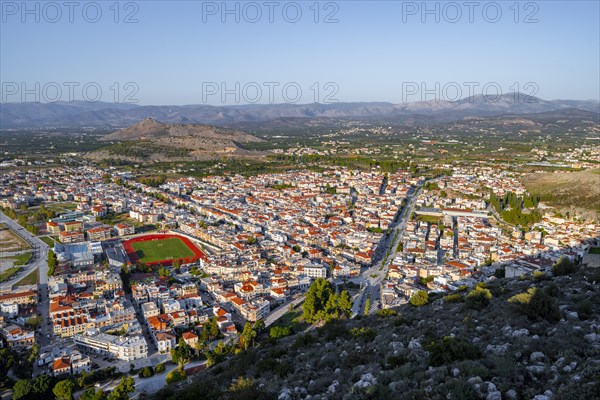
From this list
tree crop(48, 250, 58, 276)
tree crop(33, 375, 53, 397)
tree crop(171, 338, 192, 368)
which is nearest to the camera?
tree crop(33, 375, 53, 397)

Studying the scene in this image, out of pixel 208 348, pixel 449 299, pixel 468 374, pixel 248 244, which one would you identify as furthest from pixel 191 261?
pixel 468 374

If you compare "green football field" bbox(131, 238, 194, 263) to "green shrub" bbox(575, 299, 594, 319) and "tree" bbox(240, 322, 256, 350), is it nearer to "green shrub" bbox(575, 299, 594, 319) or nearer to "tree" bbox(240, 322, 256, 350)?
"tree" bbox(240, 322, 256, 350)

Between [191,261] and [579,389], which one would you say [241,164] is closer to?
[191,261]

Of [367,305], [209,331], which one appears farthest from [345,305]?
[209,331]

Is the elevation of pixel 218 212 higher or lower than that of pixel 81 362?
higher

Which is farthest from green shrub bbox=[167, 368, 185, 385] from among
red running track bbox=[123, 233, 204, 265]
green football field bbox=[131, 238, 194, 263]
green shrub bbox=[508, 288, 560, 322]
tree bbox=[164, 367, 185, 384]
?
green football field bbox=[131, 238, 194, 263]

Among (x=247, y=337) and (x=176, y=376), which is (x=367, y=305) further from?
(x=176, y=376)

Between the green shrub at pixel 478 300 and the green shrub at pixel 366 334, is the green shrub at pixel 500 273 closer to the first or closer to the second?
the green shrub at pixel 478 300

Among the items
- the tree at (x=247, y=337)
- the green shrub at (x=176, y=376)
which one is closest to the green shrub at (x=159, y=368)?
the green shrub at (x=176, y=376)
